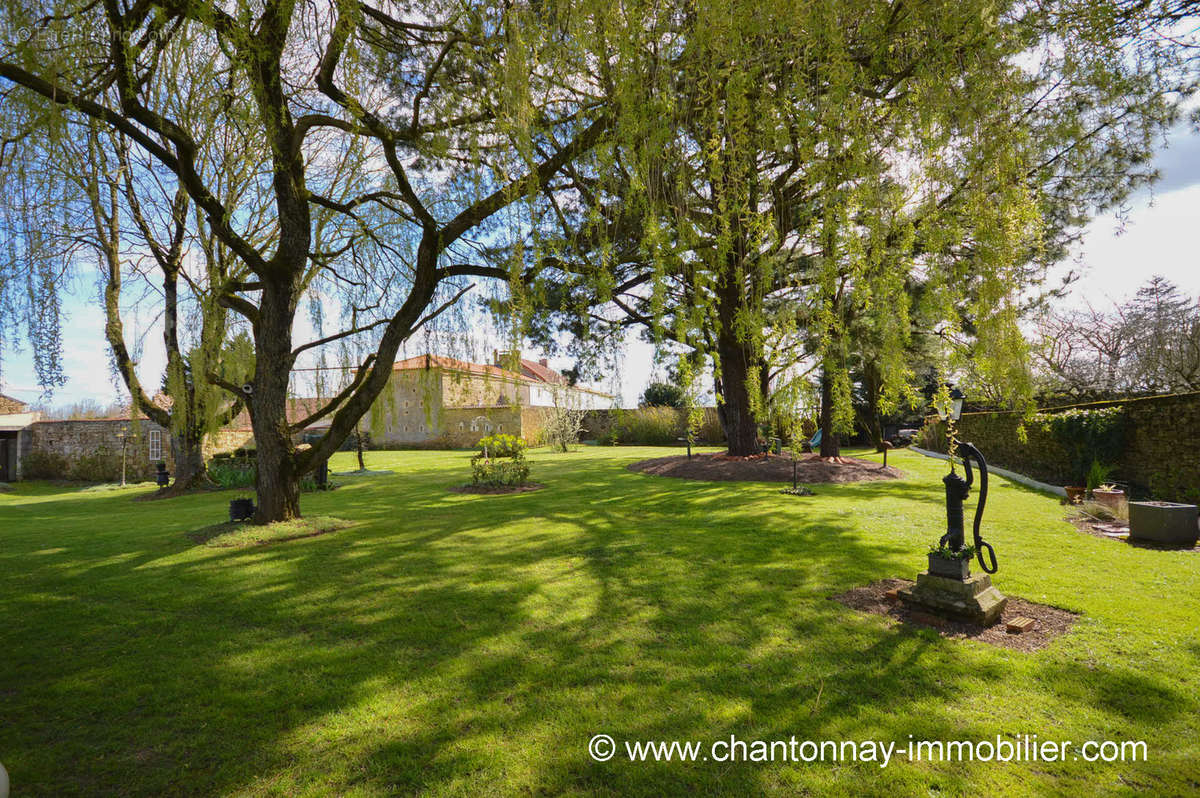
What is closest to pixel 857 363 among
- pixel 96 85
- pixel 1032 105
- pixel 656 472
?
pixel 656 472

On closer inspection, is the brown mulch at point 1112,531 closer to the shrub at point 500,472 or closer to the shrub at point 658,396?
the shrub at point 500,472

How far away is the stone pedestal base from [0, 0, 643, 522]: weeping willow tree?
4224mm

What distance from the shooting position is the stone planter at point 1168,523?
17.8ft

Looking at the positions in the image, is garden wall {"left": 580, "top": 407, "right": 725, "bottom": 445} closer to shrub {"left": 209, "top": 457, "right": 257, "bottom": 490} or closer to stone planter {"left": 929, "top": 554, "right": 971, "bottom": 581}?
shrub {"left": 209, "top": 457, "right": 257, "bottom": 490}

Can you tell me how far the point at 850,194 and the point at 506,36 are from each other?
2.73 m

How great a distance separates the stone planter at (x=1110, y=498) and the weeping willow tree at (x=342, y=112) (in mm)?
8318

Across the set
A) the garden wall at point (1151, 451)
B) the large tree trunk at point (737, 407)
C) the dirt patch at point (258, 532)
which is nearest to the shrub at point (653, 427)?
the large tree trunk at point (737, 407)

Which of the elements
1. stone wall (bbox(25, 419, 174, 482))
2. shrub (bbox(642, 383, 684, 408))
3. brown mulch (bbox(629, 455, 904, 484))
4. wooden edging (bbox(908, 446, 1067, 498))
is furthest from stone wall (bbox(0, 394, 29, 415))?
wooden edging (bbox(908, 446, 1067, 498))

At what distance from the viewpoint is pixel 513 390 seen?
611cm

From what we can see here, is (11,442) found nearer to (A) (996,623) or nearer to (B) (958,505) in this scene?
(B) (958,505)

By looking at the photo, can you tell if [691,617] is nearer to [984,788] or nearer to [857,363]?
[984,788]

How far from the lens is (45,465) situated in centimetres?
1678

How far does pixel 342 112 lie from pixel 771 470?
33.9ft

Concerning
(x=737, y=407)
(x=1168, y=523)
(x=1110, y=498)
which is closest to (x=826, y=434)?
(x=737, y=407)
